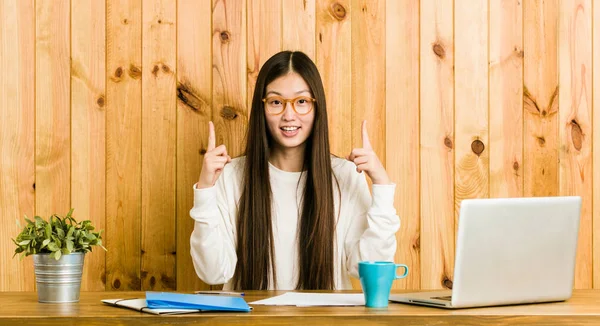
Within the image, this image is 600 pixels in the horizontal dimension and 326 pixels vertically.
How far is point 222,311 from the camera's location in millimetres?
1428

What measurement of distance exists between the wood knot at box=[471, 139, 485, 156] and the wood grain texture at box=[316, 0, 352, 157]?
0.45 m

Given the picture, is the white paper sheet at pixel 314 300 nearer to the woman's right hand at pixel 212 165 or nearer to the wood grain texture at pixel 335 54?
the woman's right hand at pixel 212 165

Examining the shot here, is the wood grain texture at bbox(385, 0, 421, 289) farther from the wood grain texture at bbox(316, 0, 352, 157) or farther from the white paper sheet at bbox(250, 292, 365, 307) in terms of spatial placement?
the white paper sheet at bbox(250, 292, 365, 307)

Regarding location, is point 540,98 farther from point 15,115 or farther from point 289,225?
point 15,115

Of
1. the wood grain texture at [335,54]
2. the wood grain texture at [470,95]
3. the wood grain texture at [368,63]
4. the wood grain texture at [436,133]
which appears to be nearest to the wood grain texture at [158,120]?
the wood grain texture at [335,54]

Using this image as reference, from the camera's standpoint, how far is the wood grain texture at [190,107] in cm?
251

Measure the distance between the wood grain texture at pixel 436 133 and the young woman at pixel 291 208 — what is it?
0.26 meters

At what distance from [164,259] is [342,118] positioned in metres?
0.79

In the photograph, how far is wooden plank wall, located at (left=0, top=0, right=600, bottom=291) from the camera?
2.50m

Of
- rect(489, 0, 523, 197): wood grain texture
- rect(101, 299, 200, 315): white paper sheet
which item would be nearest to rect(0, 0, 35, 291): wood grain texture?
rect(101, 299, 200, 315): white paper sheet

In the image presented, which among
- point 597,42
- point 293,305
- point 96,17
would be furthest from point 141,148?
point 597,42

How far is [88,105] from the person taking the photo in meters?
2.50

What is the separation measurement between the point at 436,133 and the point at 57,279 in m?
1.45

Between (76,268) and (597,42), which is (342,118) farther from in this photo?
(76,268)
